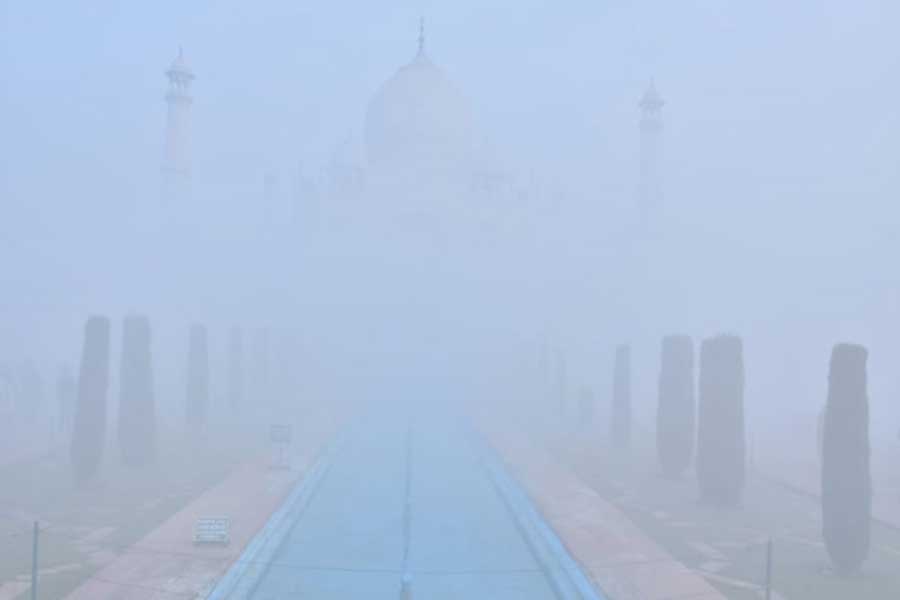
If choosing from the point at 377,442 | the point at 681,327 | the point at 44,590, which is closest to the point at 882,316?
the point at 681,327

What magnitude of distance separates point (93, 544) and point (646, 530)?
20.8ft

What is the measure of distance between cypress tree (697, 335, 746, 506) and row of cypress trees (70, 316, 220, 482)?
867 centimetres

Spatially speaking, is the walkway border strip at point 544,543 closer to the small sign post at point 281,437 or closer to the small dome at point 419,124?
the small sign post at point 281,437

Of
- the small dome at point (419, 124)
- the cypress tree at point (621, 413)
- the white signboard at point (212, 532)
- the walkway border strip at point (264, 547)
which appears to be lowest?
the walkway border strip at point (264, 547)

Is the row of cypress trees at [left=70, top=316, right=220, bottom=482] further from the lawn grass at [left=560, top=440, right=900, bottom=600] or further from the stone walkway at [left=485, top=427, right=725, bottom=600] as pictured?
the lawn grass at [left=560, top=440, right=900, bottom=600]

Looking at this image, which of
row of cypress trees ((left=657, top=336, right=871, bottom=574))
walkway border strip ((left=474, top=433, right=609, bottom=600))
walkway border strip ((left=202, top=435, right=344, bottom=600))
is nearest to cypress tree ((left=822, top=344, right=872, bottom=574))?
row of cypress trees ((left=657, top=336, right=871, bottom=574))

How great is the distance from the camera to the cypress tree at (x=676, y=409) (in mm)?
17703

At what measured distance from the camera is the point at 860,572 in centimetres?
1153

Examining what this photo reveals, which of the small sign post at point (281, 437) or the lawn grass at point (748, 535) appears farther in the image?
the small sign post at point (281, 437)

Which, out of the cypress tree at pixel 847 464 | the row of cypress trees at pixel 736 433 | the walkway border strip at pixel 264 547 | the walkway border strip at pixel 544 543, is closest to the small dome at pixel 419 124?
the row of cypress trees at pixel 736 433

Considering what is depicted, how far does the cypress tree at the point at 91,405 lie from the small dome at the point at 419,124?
31.4 metres

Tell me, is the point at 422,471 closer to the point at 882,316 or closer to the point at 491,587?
the point at 491,587

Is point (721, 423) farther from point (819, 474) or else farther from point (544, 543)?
point (544, 543)

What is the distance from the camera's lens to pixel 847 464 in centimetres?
1198
